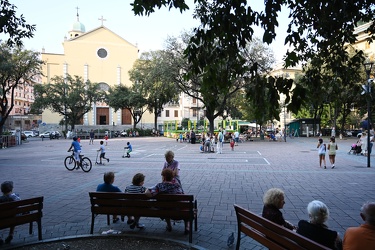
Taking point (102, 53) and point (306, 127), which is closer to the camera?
point (306, 127)

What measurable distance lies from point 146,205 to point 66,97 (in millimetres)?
49484

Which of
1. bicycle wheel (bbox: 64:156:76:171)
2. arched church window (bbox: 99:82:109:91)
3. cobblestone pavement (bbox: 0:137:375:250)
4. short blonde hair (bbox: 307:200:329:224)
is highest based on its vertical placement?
arched church window (bbox: 99:82:109:91)

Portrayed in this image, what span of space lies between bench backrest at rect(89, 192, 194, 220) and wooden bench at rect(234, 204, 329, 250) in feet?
3.00

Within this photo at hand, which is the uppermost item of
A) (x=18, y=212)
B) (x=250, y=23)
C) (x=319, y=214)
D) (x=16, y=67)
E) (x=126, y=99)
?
(x=16, y=67)

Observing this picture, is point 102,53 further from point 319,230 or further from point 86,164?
point 319,230

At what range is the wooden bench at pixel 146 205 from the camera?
4900 millimetres

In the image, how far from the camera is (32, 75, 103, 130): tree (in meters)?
50.1

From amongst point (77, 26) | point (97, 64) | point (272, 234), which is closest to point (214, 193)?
point (272, 234)

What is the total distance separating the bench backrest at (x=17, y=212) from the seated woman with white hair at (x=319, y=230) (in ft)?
13.2

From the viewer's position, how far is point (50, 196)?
8.30 meters

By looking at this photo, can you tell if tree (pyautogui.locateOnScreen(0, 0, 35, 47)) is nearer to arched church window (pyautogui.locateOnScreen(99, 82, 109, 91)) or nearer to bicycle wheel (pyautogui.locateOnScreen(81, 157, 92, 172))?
bicycle wheel (pyautogui.locateOnScreen(81, 157, 92, 172))

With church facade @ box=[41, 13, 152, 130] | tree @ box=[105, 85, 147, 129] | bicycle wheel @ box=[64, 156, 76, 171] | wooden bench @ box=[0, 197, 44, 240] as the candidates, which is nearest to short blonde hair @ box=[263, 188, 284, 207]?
wooden bench @ box=[0, 197, 44, 240]

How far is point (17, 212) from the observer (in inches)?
183

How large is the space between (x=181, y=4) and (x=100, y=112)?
6283 centimetres
